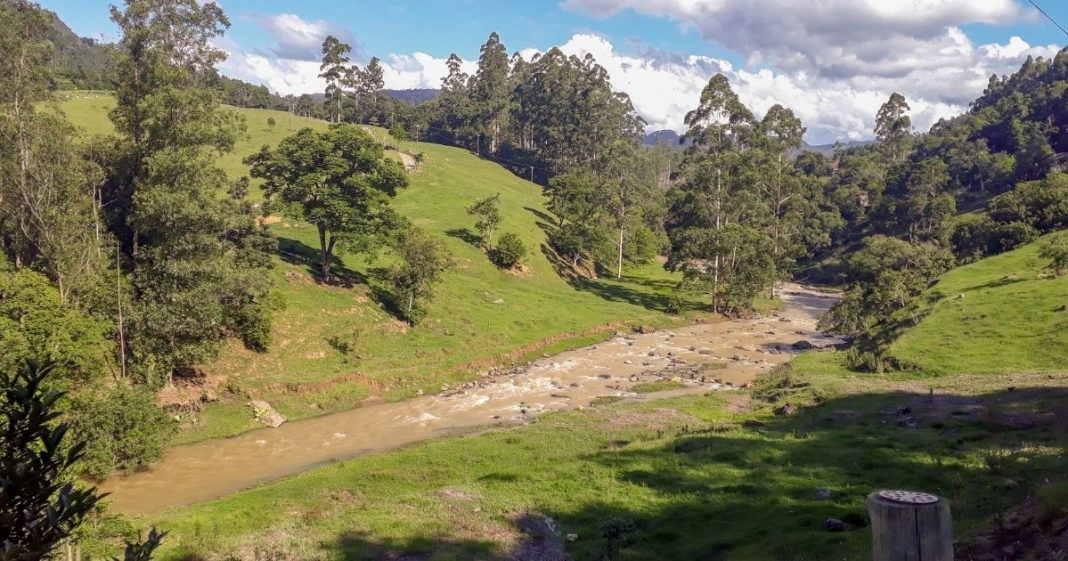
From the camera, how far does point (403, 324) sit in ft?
187

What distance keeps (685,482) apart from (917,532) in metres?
20.2

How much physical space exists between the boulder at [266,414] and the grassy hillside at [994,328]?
43.2m

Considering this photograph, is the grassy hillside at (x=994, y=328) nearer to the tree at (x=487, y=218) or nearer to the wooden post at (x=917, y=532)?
the wooden post at (x=917, y=532)

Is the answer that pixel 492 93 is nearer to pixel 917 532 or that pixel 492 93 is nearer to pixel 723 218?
pixel 723 218

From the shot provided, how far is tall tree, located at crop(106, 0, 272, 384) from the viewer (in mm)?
37562

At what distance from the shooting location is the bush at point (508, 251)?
8075 centimetres

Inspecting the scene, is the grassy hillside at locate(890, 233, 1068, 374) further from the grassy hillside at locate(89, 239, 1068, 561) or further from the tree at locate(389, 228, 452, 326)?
the tree at locate(389, 228, 452, 326)

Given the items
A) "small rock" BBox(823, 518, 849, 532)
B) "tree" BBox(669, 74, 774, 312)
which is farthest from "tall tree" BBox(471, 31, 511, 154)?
"small rock" BBox(823, 518, 849, 532)

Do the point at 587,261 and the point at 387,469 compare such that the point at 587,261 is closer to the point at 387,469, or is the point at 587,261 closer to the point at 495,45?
the point at 387,469

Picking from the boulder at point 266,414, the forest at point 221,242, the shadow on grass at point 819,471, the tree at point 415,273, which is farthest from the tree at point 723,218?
the boulder at point 266,414

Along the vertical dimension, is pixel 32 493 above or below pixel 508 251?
below

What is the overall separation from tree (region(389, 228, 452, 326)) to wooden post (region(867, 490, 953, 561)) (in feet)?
175

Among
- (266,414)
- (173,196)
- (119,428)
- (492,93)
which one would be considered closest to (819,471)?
(119,428)

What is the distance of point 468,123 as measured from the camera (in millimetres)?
156875
